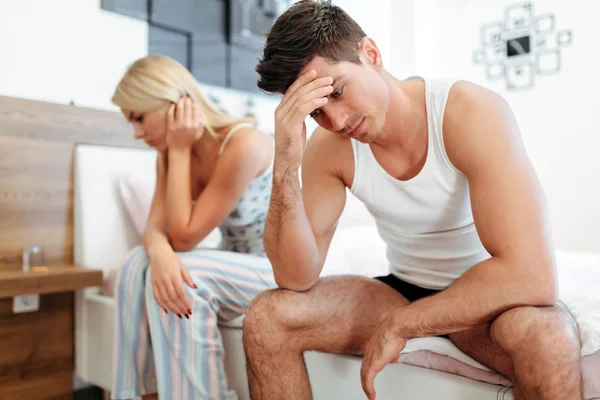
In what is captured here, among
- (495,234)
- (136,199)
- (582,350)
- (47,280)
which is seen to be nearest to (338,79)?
(495,234)

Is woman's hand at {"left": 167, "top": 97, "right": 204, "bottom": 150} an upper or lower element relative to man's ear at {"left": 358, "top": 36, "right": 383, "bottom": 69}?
lower

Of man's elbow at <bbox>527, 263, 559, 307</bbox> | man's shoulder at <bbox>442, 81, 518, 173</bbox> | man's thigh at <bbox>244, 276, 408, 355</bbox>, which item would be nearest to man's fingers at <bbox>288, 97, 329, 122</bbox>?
man's shoulder at <bbox>442, 81, 518, 173</bbox>

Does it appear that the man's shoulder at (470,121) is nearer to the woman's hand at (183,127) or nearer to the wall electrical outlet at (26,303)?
the woman's hand at (183,127)

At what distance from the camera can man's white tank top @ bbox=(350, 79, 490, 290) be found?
1143mm

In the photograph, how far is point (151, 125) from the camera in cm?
170

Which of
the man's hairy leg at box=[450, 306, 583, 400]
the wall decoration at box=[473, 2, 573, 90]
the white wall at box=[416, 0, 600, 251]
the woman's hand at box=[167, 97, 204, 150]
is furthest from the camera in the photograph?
the wall decoration at box=[473, 2, 573, 90]

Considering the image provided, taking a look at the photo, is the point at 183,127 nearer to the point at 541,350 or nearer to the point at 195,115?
the point at 195,115

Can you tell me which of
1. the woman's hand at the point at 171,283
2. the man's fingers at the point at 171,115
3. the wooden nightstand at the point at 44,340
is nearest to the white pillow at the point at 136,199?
the wooden nightstand at the point at 44,340

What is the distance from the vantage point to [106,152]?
2115 mm

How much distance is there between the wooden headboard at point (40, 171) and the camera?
1883mm

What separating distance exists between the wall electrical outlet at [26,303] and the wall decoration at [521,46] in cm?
295

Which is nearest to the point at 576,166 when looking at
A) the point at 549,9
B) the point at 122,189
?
the point at 549,9

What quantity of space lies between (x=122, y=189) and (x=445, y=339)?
1.39 metres

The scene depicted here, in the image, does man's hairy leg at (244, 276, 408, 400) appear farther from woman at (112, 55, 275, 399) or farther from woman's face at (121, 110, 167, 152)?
woman's face at (121, 110, 167, 152)
